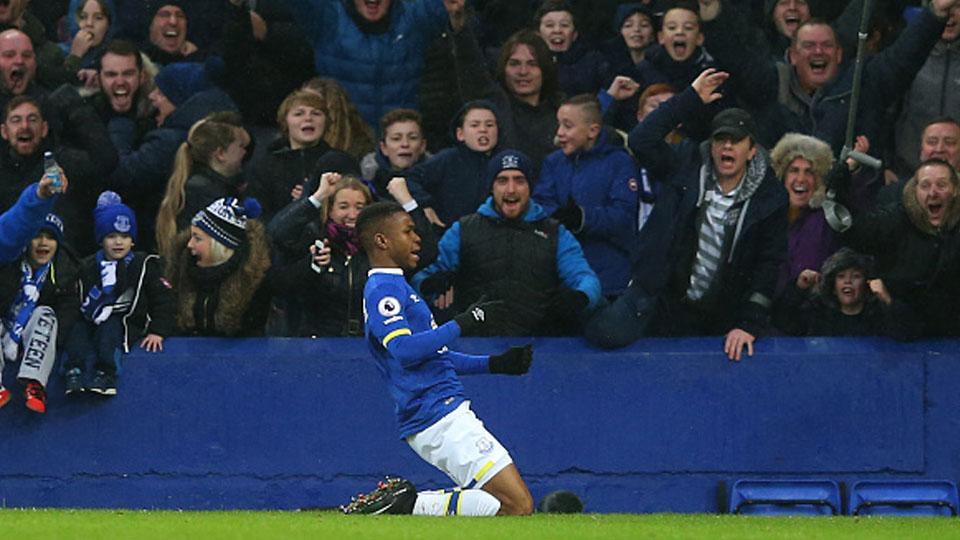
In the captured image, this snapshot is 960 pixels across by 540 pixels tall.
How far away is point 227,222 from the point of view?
1357 cm

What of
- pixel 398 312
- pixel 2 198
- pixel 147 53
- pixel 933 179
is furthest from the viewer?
pixel 147 53

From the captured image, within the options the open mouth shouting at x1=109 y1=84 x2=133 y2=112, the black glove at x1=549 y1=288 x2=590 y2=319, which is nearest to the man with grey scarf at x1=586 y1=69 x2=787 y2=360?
the black glove at x1=549 y1=288 x2=590 y2=319

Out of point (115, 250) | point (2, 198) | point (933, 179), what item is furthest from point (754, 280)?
point (2, 198)

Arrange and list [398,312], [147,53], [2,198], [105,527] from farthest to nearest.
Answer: [147,53]
[2,198]
[398,312]
[105,527]

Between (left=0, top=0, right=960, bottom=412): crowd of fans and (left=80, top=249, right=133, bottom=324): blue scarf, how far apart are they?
0.06ft

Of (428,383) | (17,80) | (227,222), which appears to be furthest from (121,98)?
(428,383)

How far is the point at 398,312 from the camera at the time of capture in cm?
1113

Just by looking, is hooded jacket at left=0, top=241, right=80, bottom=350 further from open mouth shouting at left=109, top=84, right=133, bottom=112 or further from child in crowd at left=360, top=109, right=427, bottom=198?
child in crowd at left=360, top=109, right=427, bottom=198

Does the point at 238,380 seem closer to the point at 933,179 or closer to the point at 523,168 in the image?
the point at 523,168

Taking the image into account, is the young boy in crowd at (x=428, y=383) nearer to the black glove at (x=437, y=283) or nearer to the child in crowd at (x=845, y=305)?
the black glove at (x=437, y=283)

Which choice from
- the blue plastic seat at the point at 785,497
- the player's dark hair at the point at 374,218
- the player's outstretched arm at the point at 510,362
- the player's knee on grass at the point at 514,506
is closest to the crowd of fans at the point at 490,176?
the blue plastic seat at the point at 785,497

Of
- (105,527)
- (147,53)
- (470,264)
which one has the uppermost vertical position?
(147,53)

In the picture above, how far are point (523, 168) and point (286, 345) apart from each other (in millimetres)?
1927

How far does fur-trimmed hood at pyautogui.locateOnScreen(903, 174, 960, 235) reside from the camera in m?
13.1
